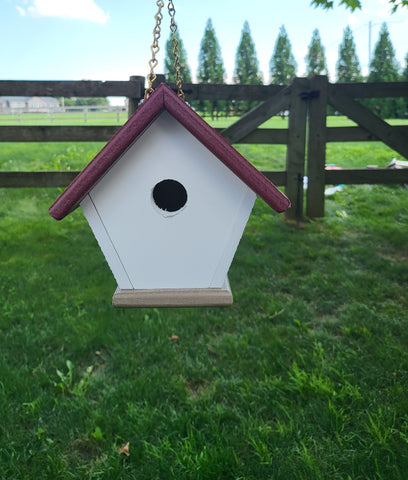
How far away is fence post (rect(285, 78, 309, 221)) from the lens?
498cm

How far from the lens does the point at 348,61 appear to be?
4819cm

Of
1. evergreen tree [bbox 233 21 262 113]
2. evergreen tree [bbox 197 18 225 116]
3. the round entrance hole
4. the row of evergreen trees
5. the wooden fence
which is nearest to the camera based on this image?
the round entrance hole

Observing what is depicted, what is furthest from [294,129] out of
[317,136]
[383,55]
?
[383,55]

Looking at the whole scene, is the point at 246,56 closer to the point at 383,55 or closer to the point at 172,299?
the point at 383,55

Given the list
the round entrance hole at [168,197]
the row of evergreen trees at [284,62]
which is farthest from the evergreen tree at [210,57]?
the round entrance hole at [168,197]

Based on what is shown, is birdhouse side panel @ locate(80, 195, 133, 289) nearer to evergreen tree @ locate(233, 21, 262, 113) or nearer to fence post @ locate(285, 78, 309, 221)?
fence post @ locate(285, 78, 309, 221)

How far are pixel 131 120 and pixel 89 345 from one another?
224 cm

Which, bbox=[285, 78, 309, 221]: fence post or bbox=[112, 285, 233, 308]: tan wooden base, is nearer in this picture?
bbox=[112, 285, 233, 308]: tan wooden base

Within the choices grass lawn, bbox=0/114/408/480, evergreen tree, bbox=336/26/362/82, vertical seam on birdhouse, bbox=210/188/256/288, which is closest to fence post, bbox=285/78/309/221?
grass lawn, bbox=0/114/408/480

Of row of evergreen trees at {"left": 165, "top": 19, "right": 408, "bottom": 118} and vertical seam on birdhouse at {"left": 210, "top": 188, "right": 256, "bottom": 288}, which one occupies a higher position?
row of evergreen trees at {"left": 165, "top": 19, "right": 408, "bottom": 118}

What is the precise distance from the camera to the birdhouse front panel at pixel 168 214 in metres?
1.44

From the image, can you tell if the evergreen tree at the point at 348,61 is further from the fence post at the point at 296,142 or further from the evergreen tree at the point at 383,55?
the fence post at the point at 296,142

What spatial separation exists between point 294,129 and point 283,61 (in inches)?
1841

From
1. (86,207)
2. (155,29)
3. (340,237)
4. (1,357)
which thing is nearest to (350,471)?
(86,207)
